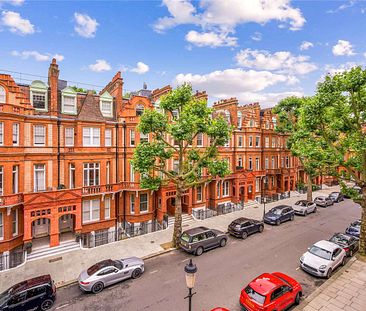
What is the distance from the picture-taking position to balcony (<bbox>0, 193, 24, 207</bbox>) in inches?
621

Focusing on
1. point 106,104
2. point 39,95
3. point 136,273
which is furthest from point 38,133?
point 136,273

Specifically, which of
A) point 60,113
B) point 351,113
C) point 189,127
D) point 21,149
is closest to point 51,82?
point 60,113

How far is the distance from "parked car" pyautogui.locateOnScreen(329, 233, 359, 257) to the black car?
5.95 metres

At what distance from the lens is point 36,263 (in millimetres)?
15898

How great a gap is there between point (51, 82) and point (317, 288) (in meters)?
24.4

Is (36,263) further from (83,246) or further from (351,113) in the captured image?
(351,113)

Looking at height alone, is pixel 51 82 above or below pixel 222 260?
above

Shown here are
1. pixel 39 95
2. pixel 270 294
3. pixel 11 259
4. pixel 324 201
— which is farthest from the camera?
pixel 324 201

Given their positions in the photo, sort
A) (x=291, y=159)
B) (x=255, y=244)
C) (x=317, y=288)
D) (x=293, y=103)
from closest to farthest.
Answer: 1. (x=317, y=288)
2. (x=255, y=244)
3. (x=293, y=103)
4. (x=291, y=159)

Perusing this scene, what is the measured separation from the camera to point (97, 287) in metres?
12.6

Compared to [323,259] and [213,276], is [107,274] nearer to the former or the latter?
[213,276]

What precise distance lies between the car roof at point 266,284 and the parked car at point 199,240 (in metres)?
6.04

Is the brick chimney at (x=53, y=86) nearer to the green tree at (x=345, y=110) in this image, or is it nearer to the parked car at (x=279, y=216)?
the green tree at (x=345, y=110)

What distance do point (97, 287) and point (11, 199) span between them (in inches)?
369
